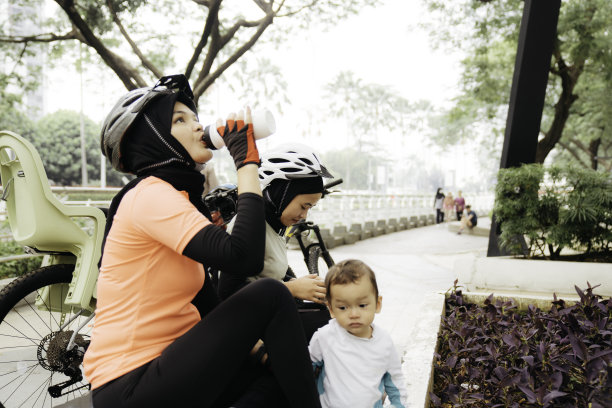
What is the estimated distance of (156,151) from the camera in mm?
1628

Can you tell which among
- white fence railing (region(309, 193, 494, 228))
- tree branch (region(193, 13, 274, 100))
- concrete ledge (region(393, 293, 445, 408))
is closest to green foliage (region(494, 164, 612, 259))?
concrete ledge (region(393, 293, 445, 408))

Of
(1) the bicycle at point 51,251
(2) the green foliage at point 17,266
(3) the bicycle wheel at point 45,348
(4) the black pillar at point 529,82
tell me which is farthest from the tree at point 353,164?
(1) the bicycle at point 51,251

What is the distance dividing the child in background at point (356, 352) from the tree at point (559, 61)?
29.5ft

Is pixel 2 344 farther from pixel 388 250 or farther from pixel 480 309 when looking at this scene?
pixel 388 250

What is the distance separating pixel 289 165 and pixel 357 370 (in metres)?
0.95

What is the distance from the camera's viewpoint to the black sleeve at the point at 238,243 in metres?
1.38

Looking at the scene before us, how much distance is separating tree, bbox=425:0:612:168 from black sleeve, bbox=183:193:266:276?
9.34m

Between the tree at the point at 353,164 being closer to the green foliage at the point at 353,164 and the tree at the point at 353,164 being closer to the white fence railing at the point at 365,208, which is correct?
the green foliage at the point at 353,164

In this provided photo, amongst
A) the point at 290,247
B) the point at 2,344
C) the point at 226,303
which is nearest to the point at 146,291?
the point at 226,303

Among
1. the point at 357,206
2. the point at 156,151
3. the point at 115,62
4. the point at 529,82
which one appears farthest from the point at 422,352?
the point at 357,206

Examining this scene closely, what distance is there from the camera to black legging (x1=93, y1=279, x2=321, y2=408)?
4.59 feet

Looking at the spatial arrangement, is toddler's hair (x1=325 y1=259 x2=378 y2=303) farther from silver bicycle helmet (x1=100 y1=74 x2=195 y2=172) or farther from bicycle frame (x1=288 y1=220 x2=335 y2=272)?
bicycle frame (x1=288 y1=220 x2=335 y2=272)

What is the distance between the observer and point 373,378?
1897 mm

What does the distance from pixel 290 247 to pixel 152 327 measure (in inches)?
376
